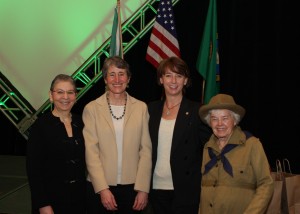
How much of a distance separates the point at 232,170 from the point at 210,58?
9.16 ft

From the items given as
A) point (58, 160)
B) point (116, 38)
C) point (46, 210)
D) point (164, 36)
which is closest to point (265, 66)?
point (164, 36)

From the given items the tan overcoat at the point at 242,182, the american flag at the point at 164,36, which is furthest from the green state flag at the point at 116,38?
the tan overcoat at the point at 242,182

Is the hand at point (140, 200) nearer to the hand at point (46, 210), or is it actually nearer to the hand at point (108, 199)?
the hand at point (108, 199)

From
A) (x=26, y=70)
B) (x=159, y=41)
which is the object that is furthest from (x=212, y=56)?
(x=26, y=70)

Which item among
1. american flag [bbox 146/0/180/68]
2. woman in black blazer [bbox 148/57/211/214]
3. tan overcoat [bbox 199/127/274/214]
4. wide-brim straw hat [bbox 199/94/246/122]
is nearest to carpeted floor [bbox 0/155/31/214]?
woman in black blazer [bbox 148/57/211/214]

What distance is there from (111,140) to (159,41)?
2655 mm

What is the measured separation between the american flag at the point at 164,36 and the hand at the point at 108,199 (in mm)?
2716

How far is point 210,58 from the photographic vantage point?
4.57m

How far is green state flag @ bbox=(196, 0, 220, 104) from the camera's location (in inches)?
179

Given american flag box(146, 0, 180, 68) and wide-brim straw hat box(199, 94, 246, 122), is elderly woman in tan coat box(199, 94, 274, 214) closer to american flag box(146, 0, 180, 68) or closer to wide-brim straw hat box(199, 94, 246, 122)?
wide-brim straw hat box(199, 94, 246, 122)

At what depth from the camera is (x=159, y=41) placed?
4.74 m

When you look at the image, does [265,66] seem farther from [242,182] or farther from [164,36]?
[242,182]

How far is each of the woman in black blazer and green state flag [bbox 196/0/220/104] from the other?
7.09 feet

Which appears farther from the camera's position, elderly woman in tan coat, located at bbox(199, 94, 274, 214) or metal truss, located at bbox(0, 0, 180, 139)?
metal truss, located at bbox(0, 0, 180, 139)
